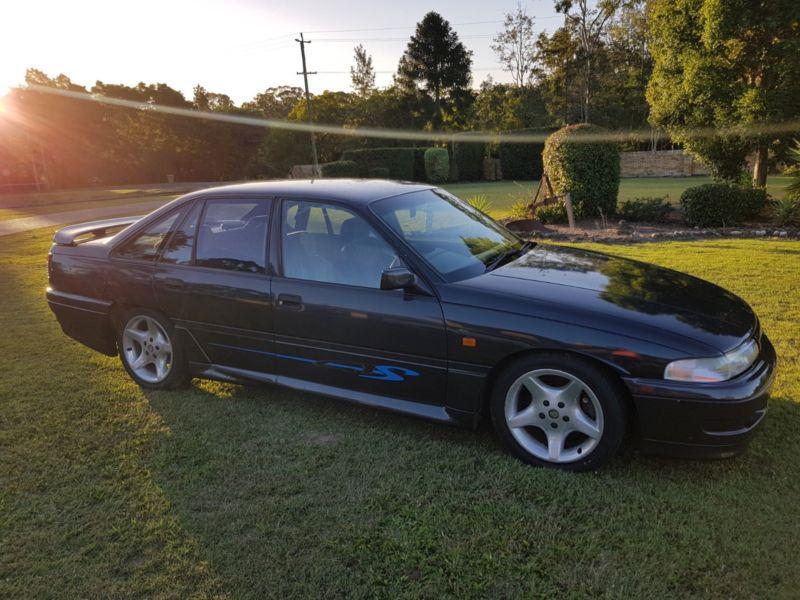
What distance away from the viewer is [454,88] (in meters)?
52.5

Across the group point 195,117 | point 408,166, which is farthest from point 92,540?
point 195,117

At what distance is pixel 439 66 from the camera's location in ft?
172

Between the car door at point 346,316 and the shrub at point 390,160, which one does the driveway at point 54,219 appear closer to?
the car door at point 346,316

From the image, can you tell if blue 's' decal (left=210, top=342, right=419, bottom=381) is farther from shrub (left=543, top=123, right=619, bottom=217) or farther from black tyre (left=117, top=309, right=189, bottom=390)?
shrub (left=543, top=123, right=619, bottom=217)

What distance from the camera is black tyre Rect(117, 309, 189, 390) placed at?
158 inches

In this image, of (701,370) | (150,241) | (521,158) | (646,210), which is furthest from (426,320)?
(521,158)

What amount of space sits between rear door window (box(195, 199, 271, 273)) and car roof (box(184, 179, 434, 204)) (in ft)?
0.35

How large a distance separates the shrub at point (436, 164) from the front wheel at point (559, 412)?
28.5m

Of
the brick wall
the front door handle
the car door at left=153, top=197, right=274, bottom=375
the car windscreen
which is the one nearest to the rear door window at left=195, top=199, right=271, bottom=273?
the car door at left=153, top=197, right=274, bottom=375

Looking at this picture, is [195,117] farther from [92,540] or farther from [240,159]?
[92,540]

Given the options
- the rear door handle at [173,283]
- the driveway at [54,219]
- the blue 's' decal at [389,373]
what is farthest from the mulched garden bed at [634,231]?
the driveway at [54,219]

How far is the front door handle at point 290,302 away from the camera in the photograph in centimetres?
339

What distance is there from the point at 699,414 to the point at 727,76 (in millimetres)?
13183

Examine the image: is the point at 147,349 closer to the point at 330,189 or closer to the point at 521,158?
the point at 330,189
